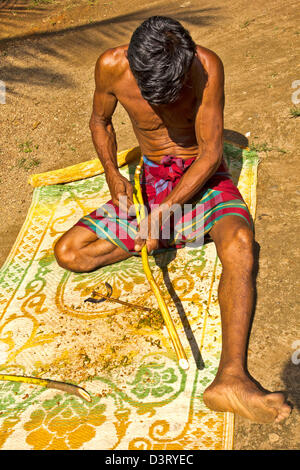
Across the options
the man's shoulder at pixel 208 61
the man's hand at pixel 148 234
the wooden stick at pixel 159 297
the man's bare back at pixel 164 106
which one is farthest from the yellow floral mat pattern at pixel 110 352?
the man's shoulder at pixel 208 61

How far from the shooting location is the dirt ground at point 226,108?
2680mm

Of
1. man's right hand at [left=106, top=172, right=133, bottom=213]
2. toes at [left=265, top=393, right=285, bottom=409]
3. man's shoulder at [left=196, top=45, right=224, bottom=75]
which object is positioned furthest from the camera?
man's right hand at [left=106, top=172, right=133, bottom=213]

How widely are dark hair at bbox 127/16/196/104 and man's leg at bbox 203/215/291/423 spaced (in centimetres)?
84

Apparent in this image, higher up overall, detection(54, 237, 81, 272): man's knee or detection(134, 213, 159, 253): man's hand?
detection(134, 213, 159, 253): man's hand

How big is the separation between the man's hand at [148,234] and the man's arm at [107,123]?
0.33m

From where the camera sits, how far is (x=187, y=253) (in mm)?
3314

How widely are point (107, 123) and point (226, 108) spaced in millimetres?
1897

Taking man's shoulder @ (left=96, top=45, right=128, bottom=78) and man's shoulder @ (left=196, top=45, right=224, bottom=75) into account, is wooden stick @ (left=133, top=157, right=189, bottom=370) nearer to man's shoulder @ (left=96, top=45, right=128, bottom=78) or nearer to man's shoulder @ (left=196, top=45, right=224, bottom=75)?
man's shoulder @ (left=96, top=45, right=128, bottom=78)

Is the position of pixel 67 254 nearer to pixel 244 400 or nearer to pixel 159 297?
pixel 159 297

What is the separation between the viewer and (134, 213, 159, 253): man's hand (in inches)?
111

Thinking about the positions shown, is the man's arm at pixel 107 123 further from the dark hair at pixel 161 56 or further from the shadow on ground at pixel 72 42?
the shadow on ground at pixel 72 42

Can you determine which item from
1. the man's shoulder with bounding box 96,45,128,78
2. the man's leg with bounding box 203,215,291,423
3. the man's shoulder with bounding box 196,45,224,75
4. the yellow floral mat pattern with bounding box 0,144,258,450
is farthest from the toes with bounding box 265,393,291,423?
the man's shoulder with bounding box 96,45,128,78
